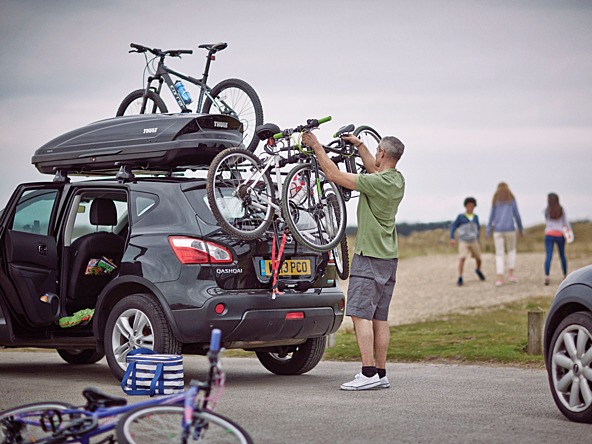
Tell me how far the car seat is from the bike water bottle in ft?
8.80

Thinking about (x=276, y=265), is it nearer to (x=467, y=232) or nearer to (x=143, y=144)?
(x=143, y=144)

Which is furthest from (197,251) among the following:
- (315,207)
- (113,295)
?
(315,207)

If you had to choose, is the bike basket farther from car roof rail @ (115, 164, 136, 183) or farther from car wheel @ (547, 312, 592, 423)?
car wheel @ (547, 312, 592, 423)

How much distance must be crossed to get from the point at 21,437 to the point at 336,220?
4.64 meters

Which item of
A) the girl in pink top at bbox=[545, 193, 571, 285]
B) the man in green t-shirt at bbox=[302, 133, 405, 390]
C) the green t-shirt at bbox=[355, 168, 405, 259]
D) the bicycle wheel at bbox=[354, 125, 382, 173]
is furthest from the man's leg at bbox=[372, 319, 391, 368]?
the girl in pink top at bbox=[545, 193, 571, 285]

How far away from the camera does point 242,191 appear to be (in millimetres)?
9625

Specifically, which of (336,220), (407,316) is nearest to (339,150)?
(336,220)

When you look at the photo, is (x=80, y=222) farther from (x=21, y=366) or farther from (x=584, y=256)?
(x=584, y=256)

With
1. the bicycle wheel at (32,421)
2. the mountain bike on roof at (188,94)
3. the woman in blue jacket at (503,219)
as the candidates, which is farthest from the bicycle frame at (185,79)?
the woman in blue jacket at (503,219)

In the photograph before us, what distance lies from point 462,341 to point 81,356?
4.99m

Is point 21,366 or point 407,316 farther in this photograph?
point 407,316

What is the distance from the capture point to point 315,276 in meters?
10.0

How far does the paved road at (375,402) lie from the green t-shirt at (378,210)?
124 centimetres

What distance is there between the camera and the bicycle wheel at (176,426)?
5.20 meters
